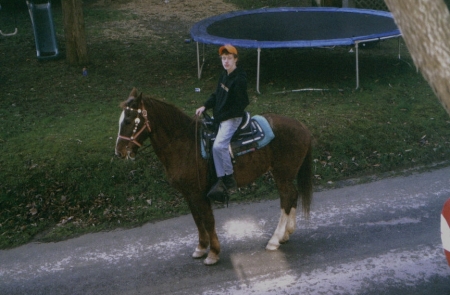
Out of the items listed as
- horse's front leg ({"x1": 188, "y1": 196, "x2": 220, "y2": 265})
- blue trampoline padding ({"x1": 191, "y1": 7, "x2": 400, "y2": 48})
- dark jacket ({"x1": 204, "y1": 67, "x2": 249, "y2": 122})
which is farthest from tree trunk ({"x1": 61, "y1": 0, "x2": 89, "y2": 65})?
horse's front leg ({"x1": 188, "y1": 196, "x2": 220, "y2": 265})

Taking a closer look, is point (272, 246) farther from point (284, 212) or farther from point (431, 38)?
point (431, 38)

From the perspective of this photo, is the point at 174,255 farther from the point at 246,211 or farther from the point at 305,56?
the point at 305,56

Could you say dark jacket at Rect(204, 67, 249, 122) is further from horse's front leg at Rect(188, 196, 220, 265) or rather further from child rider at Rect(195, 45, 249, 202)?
horse's front leg at Rect(188, 196, 220, 265)

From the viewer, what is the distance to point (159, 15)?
1955cm

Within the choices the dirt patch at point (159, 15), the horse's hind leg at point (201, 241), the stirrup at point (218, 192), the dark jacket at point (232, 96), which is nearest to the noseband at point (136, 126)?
the dark jacket at point (232, 96)

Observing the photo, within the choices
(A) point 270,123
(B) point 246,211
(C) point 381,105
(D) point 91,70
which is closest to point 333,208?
(B) point 246,211

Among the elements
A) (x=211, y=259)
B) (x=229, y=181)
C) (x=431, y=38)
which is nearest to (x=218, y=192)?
(x=229, y=181)

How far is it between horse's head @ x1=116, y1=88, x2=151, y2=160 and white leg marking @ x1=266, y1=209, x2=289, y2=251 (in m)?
2.17

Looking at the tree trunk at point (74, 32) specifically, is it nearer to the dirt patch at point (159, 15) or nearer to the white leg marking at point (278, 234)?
the dirt patch at point (159, 15)

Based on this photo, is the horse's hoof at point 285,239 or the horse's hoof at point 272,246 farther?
the horse's hoof at point 285,239

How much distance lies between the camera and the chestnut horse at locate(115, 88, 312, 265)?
6.82 metres

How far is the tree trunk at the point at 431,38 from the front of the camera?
4.12m

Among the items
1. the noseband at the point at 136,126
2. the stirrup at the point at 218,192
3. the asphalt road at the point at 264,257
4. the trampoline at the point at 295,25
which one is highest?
the noseband at the point at 136,126

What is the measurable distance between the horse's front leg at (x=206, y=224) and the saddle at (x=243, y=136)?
59 cm
